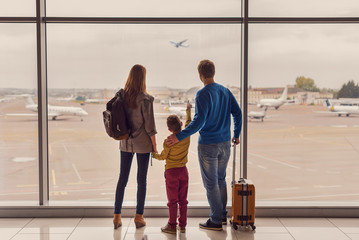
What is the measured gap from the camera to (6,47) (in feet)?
13.7

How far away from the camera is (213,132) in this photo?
271 centimetres

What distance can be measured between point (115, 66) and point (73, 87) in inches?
34.4

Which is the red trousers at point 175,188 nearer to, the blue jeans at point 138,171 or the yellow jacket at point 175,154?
the yellow jacket at point 175,154

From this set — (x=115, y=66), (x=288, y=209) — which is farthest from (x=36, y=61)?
(x=288, y=209)

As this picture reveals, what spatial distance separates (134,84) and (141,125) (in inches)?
13.4

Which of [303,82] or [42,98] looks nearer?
[42,98]
